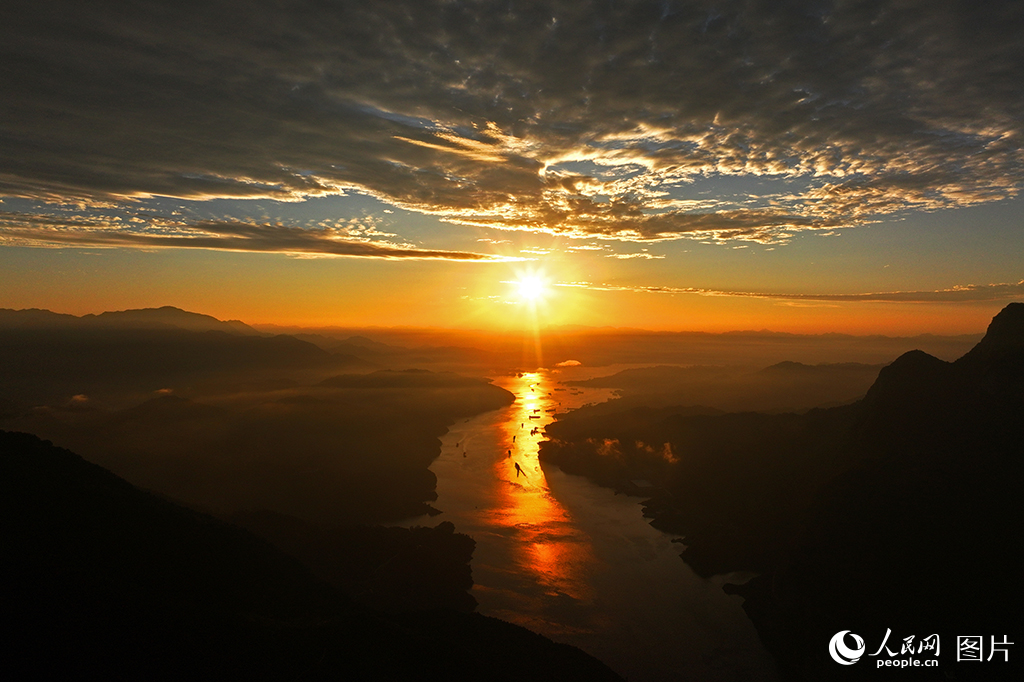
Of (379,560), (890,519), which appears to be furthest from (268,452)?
(890,519)

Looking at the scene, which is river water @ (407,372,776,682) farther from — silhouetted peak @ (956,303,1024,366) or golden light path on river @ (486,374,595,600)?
silhouetted peak @ (956,303,1024,366)

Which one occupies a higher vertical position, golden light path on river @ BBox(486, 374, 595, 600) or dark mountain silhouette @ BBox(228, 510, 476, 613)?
dark mountain silhouette @ BBox(228, 510, 476, 613)

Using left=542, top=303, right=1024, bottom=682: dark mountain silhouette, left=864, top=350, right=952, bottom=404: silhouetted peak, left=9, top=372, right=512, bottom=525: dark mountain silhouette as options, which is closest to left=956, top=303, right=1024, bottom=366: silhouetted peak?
left=542, top=303, right=1024, bottom=682: dark mountain silhouette

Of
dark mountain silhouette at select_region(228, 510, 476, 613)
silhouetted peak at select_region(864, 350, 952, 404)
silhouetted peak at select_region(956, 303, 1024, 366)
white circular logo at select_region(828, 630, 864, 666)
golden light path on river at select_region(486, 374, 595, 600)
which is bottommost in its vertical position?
golden light path on river at select_region(486, 374, 595, 600)

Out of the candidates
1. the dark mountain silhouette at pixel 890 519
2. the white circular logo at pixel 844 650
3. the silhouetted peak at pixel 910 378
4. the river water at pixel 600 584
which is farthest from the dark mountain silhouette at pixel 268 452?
the silhouetted peak at pixel 910 378

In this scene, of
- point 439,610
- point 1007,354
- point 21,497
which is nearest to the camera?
point 21,497

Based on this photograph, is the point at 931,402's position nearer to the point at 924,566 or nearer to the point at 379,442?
the point at 924,566

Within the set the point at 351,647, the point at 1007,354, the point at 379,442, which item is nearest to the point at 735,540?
the point at 1007,354
